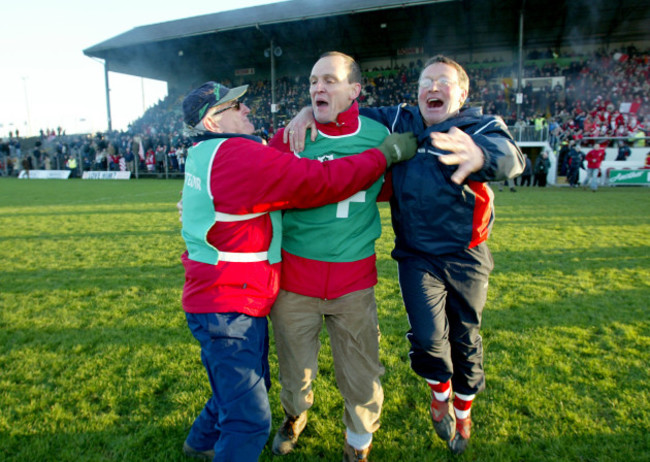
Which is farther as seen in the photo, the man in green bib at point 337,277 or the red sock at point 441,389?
the red sock at point 441,389

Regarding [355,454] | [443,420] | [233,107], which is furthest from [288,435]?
[233,107]

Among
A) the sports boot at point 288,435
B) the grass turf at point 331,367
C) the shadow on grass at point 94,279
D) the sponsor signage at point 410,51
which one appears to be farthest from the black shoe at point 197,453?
the sponsor signage at point 410,51

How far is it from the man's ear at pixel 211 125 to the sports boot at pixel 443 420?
202 centimetres

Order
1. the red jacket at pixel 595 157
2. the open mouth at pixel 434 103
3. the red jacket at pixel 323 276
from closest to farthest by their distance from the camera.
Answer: the red jacket at pixel 323 276 < the open mouth at pixel 434 103 < the red jacket at pixel 595 157

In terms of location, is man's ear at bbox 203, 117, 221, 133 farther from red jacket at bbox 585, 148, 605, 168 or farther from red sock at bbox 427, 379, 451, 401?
red jacket at bbox 585, 148, 605, 168

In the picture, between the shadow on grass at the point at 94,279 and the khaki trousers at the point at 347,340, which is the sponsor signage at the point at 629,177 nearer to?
the shadow on grass at the point at 94,279

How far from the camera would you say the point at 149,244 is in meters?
8.16

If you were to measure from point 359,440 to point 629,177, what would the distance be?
22.0 metres

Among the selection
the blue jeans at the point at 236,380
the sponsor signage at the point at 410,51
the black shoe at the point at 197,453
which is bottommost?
the black shoe at the point at 197,453

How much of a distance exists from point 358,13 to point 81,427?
85.5 ft

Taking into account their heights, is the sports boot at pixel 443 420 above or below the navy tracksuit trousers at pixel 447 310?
below

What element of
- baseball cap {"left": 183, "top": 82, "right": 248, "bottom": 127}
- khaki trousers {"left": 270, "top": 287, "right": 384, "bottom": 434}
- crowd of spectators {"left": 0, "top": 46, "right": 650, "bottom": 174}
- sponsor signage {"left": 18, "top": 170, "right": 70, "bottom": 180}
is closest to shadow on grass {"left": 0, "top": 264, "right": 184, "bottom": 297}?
khaki trousers {"left": 270, "top": 287, "right": 384, "bottom": 434}

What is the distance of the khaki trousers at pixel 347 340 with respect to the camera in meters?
2.41

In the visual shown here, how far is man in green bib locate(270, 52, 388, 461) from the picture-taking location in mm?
2373
